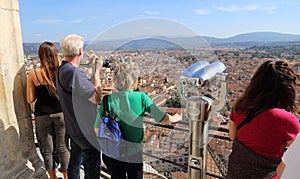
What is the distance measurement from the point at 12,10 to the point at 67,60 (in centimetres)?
52

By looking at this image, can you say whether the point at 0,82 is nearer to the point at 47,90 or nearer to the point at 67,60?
the point at 47,90

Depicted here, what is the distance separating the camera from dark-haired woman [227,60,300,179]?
109 centimetres

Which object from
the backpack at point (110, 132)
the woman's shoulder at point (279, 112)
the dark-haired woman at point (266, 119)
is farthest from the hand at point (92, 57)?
the woman's shoulder at point (279, 112)

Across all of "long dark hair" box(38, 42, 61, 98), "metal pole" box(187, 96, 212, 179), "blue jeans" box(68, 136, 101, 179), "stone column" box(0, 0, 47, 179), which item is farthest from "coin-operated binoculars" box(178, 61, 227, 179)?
→ "stone column" box(0, 0, 47, 179)

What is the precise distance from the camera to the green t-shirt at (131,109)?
1.29m

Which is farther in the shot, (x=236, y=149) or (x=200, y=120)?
(x=236, y=149)

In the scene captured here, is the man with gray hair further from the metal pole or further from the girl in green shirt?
the metal pole

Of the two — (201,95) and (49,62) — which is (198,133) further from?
(49,62)

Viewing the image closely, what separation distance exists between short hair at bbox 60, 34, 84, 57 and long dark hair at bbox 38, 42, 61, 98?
0.52ft

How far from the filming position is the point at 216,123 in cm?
Answer: 118

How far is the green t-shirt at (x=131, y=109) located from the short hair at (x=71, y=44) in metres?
0.43

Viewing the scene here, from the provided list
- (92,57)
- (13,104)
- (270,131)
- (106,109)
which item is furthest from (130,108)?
(13,104)

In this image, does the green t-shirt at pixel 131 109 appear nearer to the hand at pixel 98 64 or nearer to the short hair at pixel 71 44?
the hand at pixel 98 64

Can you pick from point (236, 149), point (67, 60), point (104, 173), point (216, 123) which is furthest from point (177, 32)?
point (104, 173)
